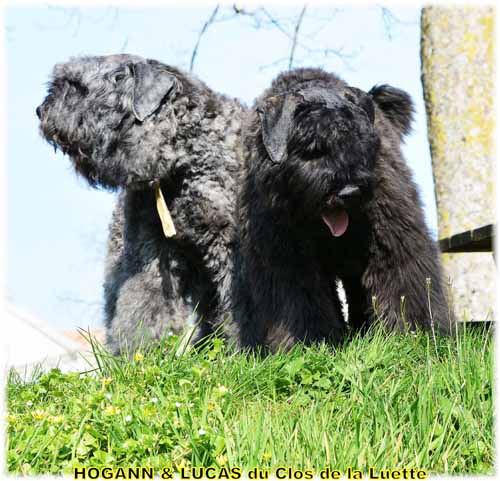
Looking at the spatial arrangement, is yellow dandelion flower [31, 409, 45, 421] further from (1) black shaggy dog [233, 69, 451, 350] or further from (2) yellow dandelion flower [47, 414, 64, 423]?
(1) black shaggy dog [233, 69, 451, 350]

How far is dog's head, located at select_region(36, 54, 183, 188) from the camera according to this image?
5.45m

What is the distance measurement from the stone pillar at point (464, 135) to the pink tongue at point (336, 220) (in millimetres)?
3029

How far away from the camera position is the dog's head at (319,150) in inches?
178

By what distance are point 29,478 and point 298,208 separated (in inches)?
88.0

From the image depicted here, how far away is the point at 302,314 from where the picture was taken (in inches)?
191

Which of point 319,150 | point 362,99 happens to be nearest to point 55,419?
point 319,150

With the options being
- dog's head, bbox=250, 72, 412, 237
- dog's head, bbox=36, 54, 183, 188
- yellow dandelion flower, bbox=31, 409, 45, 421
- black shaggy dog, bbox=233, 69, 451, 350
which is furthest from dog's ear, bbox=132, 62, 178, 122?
yellow dandelion flower, bbox=31, 409, 45, 421

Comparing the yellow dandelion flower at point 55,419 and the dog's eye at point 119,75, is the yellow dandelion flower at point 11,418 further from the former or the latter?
the dog's eye at point 119,75

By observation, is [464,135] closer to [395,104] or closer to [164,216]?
[395,104]

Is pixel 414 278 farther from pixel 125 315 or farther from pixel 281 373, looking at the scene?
pixel 125 315

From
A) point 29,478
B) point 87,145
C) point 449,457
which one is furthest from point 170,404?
point 87,145

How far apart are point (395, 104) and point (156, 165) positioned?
1.71 metres

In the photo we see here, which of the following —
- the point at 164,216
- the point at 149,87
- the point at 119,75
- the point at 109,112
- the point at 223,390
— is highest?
the point at 119,75

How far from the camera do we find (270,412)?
3.68 metres
